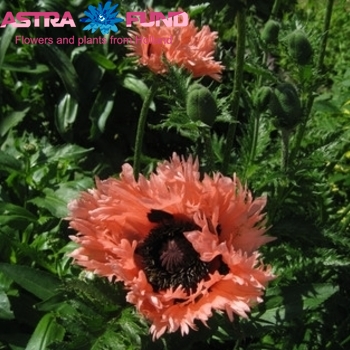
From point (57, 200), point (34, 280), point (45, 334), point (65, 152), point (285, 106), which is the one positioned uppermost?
point (285, 106)

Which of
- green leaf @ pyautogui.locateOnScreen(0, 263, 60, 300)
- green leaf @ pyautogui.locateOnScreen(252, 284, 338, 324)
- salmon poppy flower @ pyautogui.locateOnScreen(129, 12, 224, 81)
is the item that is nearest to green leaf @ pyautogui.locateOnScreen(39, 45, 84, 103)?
salmon poppy flower @ pyautogui.locateOnScreen(129, 12, 224, 81)

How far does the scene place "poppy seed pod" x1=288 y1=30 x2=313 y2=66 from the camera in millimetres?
1551

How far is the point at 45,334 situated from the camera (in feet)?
5.50

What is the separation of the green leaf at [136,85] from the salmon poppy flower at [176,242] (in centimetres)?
130

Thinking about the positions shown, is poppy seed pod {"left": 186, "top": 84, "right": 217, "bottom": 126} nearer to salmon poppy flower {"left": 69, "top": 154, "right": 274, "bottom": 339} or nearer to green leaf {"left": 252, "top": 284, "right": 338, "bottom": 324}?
salmon poppy flower {"left": 69, "top": 154, "right": 274, "bottom": 339}

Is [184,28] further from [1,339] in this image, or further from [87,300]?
[1,339]

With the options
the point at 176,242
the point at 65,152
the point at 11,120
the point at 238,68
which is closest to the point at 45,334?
the point at 176,242

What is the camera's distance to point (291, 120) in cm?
148

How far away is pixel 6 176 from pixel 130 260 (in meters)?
1.11

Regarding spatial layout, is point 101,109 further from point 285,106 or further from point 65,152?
point 285,106

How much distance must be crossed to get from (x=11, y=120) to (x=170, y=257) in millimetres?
1402

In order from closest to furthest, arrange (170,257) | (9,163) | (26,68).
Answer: (170,257)
(9,163)
(26,68)

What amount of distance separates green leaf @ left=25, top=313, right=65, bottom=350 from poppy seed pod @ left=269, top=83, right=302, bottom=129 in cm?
67
